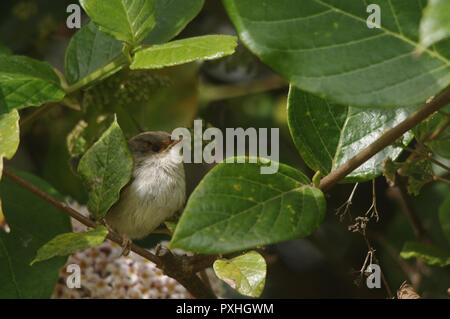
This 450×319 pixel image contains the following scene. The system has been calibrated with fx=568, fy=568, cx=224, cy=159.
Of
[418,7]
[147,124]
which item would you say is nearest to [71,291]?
[147,124]

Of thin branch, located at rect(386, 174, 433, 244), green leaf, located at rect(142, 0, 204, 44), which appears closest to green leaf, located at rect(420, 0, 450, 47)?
green leaf, located at rect(142, 0, 204, 44)

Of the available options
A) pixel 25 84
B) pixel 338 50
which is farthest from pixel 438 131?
pixel 25 84

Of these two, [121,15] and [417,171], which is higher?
[121,15]

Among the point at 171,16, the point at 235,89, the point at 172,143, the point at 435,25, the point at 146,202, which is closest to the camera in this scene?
the point at 435,25

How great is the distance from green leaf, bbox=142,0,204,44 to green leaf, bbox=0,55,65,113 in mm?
263

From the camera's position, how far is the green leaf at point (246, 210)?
0.99 metres

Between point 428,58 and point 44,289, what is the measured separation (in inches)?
43.8

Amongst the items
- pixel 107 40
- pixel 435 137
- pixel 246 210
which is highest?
pixel 107 40

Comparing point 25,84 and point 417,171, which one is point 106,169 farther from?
point 417,171

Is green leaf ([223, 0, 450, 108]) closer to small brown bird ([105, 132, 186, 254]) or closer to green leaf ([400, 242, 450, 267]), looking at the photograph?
green leaf ([400, 242, 450, 267])

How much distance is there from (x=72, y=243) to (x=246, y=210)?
37 cm

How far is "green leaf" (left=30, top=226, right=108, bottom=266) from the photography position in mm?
1138

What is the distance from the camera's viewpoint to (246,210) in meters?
1.06

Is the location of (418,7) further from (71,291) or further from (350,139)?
(71,291)
